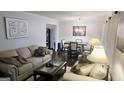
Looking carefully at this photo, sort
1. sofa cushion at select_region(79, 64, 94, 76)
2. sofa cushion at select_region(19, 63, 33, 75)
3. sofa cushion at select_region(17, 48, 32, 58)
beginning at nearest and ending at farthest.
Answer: sofa cushion at select_region(79, 64, 94, 76) → sofa cushion at select_region(19, 63, 33, 75) → sofa cushion at select_region(17, 48, 32, 58)

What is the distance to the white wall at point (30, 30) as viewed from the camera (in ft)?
9.64

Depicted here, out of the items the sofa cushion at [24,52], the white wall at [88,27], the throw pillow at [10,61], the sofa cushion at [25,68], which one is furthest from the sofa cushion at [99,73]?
the white wall at [88,27]

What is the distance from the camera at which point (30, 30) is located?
4.02m

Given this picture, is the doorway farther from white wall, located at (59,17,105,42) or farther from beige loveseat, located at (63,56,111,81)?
beige loveseat, located at (63,56,111,81)


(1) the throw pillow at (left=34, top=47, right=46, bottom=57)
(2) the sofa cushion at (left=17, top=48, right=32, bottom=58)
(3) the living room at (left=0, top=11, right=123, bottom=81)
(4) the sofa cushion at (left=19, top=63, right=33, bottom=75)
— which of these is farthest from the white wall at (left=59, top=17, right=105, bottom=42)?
(4) the sofa cushion at (left=19, top=63, right=33, bottom=75)

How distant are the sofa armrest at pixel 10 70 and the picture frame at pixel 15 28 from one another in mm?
954

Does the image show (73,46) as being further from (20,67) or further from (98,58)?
(98,58)

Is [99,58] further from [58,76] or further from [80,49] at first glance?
[80,49]

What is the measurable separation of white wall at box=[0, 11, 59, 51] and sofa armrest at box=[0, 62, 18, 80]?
65 cm

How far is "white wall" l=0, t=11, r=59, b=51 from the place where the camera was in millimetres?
2938

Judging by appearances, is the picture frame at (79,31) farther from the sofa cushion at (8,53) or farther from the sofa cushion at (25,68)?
the sofa cushion at (8,53)
